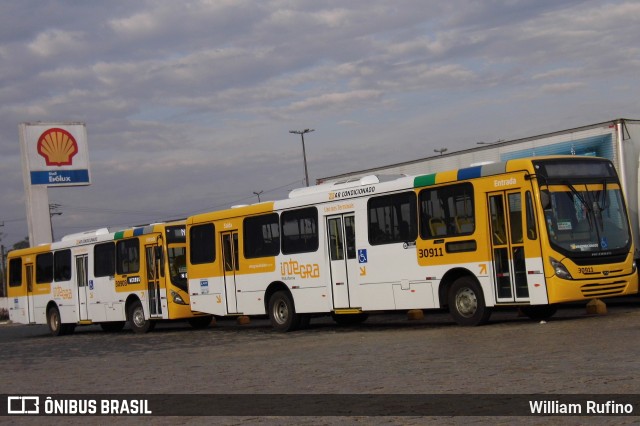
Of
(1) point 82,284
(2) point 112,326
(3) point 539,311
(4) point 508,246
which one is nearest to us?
(4) point 508,246

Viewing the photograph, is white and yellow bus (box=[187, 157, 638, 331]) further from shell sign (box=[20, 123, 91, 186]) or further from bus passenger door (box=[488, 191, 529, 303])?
shell sign (box=[20, 123, 91, 186])

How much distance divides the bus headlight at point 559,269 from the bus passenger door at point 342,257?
5046 mm

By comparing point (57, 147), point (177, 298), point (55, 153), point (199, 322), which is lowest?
point (199, 322)

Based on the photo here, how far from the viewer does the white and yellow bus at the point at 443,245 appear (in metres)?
17.3

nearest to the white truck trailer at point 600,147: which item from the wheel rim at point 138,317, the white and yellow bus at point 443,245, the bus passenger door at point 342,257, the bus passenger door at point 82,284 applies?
the bus passenger door at point 342,257

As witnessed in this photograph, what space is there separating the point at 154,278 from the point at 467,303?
37.2 feet

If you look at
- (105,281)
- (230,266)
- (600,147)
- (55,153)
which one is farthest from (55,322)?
(55,153)

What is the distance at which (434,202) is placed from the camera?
1903 cm

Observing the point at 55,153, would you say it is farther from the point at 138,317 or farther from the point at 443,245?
the point at 443,245

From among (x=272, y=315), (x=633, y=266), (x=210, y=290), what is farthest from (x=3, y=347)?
(x=633, y=266)

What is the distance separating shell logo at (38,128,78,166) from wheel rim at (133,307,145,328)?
23.9 meters

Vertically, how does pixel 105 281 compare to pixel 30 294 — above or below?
above

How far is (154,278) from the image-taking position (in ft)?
89.0

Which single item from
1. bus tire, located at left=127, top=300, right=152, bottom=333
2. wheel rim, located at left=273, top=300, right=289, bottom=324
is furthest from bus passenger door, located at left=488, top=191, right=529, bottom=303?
bus tire, located at left=127, top=300, right=152, bottom=333
